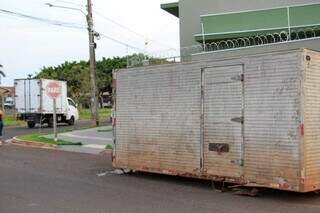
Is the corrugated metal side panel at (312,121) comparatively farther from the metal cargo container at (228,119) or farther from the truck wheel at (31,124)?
the truck wheel at (31,124)

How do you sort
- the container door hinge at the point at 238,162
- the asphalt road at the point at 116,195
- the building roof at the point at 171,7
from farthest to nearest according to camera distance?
the building roof at the point at 171,7
the container door hinge at the point at 238,162
the asphalt road at the point at 116,195

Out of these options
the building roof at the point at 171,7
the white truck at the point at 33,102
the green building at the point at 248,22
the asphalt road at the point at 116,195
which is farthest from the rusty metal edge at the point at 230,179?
the white truck at the point at 33,102

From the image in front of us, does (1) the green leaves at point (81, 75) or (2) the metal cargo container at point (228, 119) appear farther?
(1) the green leaves at point (81, 75)

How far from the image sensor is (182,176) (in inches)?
482

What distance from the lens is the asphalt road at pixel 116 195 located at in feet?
31.0

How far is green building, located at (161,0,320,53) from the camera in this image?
1792cm

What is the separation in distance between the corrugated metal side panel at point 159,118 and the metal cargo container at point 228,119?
0.8 inches

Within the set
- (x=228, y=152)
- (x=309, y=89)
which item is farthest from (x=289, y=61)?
(x=228, y=152)

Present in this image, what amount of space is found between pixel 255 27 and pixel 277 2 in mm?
1665

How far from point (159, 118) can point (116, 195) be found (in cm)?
253

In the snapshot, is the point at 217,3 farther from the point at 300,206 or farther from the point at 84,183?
the point at 300,206

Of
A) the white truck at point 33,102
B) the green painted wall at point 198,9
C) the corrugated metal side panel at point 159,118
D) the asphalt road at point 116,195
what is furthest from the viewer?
the white truck at point 33,102

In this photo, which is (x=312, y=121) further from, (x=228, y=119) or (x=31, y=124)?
(x=31, y=124)

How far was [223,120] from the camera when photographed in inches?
445
